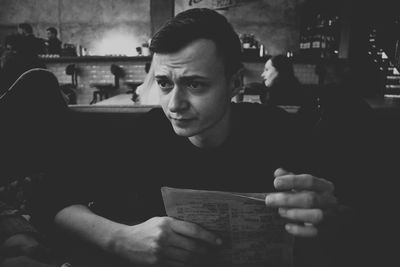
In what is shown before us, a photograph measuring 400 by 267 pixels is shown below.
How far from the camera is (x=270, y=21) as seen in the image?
31.9 ft

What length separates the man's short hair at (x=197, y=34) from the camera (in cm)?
122

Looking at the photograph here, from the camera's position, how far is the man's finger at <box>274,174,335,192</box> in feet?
2.86

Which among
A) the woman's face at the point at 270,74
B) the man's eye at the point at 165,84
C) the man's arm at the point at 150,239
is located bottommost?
the man's arm at the point at 150,239

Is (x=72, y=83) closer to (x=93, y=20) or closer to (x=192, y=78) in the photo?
(x=93, y=20)

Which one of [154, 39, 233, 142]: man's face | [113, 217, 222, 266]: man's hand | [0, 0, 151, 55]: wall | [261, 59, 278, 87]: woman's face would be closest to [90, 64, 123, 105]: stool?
[0, 0, 151, 55]: wall

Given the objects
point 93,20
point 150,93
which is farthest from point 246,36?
point 150,93

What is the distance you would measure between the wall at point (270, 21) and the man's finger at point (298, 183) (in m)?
9.34

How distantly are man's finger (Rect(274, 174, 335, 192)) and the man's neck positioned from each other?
537mm

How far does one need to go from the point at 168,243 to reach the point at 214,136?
1.79 ft

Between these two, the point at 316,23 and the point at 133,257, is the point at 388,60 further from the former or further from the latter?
the point at 133,257

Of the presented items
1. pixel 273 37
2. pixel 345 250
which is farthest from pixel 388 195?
pixel 273 37

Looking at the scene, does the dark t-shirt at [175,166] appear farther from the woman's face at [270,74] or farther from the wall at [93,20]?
the wall at [93,20]

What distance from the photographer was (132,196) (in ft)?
4.81

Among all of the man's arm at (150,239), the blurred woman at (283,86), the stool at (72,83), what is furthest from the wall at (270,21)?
the man's arm at (150,239)
